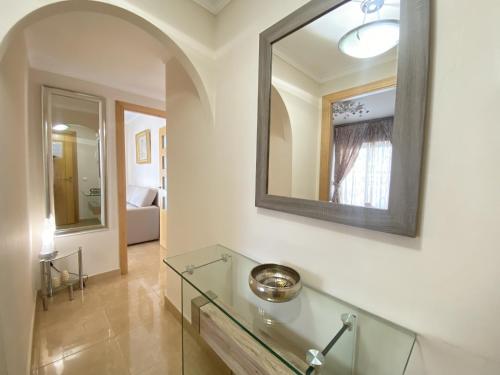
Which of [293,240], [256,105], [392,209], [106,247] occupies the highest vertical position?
[256,105]

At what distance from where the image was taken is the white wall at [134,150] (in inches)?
174

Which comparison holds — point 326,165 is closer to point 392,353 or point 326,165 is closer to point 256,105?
point 256,105

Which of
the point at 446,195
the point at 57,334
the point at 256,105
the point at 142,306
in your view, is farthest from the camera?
the point at 142,306

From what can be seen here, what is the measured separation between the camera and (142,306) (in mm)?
2102

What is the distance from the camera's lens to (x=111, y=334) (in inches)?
67.7

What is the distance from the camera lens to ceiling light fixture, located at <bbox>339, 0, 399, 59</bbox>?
68 centimetres

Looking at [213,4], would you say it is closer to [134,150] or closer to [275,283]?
[275,283]

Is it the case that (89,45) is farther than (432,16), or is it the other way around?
(89,45)

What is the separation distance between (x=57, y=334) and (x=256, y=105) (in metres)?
2.45

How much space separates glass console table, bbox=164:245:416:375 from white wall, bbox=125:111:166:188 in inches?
141

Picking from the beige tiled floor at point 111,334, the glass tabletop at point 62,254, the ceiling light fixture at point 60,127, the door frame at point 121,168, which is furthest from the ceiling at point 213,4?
the glass tabletop at point 62,254

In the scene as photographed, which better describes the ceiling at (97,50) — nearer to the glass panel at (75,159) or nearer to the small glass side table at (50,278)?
the glass panel at (75,159)

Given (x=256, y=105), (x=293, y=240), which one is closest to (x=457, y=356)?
(x=293, y=240)

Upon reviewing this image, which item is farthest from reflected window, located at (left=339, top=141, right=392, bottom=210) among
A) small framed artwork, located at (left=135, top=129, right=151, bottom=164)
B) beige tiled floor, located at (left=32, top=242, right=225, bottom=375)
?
small framed artwork, located at (left=135, top=129, right=151, bottom=164)
